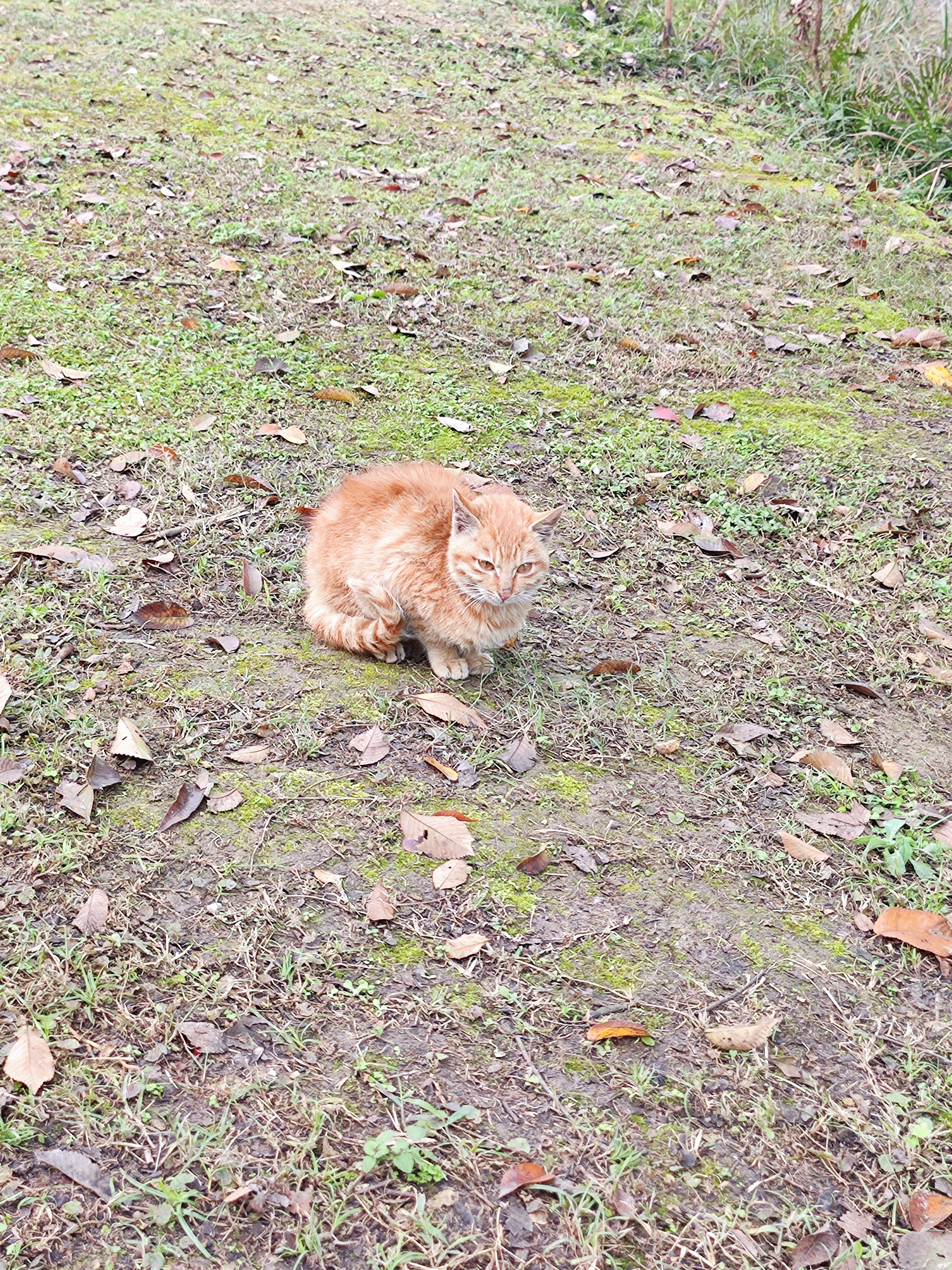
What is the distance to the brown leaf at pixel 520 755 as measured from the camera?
339cm

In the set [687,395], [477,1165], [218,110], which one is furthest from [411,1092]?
[218,110]

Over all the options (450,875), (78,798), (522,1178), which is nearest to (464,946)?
(450,875)

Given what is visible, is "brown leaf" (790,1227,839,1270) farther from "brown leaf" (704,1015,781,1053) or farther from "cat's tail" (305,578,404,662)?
"cat's tail" (305,578,404,662)

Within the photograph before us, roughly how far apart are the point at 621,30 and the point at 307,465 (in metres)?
9.62

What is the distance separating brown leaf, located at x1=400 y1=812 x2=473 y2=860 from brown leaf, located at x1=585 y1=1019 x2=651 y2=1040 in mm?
653

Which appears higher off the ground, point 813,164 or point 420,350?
point 813,164

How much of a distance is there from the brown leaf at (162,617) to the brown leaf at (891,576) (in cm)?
302

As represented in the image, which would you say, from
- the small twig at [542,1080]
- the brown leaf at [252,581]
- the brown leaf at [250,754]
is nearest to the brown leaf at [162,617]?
the brown leaf at [252,581]

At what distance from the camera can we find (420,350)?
19.4ft

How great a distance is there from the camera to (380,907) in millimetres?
2809

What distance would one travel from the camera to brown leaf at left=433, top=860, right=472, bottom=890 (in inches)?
114

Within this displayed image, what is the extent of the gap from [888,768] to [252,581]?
2.52 meters

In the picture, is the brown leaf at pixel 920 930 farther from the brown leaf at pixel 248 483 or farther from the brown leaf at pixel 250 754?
the brown leaf at pixel 248 483

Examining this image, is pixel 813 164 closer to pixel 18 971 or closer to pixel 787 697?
pixel 787 697
